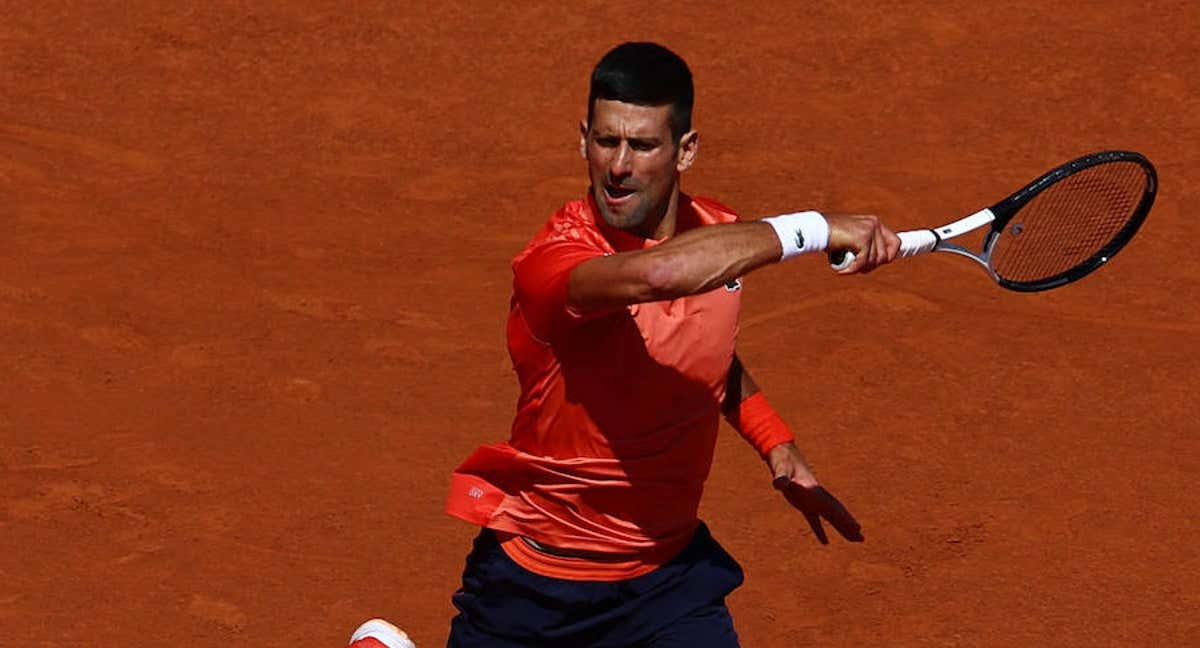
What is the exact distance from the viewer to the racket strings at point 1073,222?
21.3 ft

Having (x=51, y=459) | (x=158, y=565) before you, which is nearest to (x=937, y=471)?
(x=158, y=565)

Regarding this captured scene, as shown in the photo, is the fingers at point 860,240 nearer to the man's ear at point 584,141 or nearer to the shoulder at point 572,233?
the shoulder at point 572,233

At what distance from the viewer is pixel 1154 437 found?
359 inches

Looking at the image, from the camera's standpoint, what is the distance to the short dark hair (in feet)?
16.7

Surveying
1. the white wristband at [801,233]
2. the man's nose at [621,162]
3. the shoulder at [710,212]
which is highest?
the man's nose at [621,162]

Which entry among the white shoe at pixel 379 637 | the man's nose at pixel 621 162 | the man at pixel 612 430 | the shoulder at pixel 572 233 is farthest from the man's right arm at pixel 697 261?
the white shoe at pixel 379 637

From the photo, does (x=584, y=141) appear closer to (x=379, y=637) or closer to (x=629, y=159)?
(x=629, y=159)

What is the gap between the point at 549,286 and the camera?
190 inches

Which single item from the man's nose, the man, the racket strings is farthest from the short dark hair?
the racket strings

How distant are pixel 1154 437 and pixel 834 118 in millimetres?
3699

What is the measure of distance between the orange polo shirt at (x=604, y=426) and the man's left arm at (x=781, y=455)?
1.51 feet

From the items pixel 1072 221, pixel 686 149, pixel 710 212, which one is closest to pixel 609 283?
pixel 686 149

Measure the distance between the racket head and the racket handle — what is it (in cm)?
95

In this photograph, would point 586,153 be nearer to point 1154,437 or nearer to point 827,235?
point 827,235
